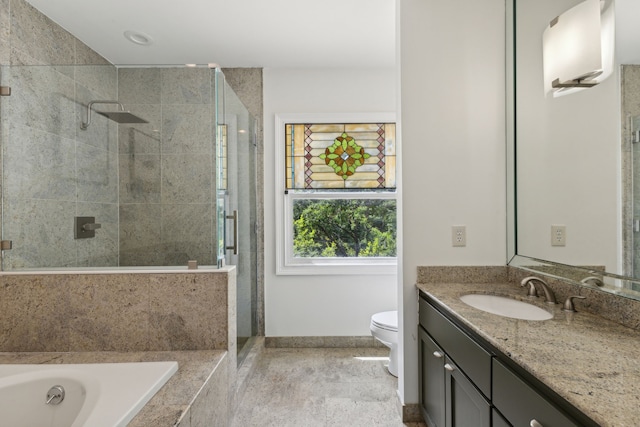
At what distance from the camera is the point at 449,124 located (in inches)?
76.1

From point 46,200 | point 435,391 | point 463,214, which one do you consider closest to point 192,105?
point 46,200

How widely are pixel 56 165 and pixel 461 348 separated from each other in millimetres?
2136

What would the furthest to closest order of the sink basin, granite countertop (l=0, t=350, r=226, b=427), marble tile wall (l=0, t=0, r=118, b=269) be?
marble tile wall (l=0, t=0, r=118, b=269), the sink basin, granite countertop (l=0, t=350, r=226, b=427)

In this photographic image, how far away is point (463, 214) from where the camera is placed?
1.95 meters

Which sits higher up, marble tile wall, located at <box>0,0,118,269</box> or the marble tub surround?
marble tile wall, located at <box>0,0,118,269</box>

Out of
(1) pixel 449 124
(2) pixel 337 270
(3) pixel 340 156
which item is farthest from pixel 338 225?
(1) pixel 449 124

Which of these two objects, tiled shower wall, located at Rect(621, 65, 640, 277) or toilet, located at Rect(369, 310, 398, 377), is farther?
toilet, located at Rect(369, 310, 398, 377)

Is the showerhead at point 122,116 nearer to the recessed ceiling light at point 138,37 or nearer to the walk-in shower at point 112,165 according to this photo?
the walk-in shower at point 112,165

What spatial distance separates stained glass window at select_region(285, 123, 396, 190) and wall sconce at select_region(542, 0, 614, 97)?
1.59 m

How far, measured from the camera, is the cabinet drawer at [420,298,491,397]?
1164mm

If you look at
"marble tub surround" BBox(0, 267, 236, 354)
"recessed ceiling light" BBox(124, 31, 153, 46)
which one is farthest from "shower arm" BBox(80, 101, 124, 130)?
"recessed ceiling light" BBox(124, 31, 153, 46)

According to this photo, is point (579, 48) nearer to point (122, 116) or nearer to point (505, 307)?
point (505, 307)

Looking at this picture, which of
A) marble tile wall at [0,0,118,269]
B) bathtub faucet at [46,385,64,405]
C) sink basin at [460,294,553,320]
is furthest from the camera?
marble tile wall at [0,0,118,269]

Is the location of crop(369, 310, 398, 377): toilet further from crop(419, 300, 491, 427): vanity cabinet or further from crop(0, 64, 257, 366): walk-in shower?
crop(0, 64, 257, 366): walk-in shower
